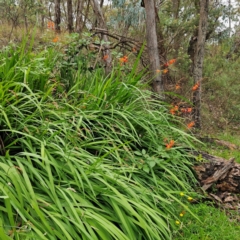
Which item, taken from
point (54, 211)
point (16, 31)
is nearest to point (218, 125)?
point (54, 211)

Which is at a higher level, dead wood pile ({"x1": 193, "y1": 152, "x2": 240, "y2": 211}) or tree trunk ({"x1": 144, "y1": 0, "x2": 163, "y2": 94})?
tree trunk ({"x1": 144, "y1": 0, "x2": 163, "y2": 94})

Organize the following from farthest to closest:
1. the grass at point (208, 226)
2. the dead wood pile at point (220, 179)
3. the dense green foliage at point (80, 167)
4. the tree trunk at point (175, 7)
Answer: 1. the tree trunk at point (175, 7)
2. the dead wood pile at point (220, 179)
3. the grass at point (208, 226)
4. the dense green foliage at point (80, 167)

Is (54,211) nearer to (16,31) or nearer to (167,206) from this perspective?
(167,206)

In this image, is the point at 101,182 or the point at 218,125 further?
the point at 218,125

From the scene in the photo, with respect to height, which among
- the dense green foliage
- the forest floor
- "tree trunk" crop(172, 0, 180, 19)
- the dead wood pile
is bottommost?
the forest floor

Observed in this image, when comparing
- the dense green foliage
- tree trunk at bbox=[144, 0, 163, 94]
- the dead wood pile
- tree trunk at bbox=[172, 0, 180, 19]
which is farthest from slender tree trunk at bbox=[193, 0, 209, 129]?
tree trunk at bbox=[172, 0, 180, 19]

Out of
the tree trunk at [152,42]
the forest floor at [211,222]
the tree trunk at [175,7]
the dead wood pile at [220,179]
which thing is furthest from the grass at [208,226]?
the tree trunk at [175,7]

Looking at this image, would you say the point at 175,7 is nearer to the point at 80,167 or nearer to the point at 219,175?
the point at 219,175

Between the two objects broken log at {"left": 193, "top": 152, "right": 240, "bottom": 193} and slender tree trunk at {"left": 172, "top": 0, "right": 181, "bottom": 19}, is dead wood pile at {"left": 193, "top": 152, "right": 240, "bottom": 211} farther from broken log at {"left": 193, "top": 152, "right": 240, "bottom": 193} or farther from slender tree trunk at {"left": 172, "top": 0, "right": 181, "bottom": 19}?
slender tree trunk at {"left": 172, "top": 0, "right": 181, "bottom": 19}

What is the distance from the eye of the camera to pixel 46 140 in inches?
84.6

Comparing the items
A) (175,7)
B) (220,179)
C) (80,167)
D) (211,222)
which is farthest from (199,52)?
(80,167)

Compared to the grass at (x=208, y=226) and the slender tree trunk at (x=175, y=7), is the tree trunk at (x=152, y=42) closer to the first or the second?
the grass at (x=208, y=226)

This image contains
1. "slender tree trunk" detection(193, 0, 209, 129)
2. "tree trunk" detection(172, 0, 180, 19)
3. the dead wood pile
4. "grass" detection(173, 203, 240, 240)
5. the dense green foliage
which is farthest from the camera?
"tree trunk" detection(172, 0, 180, 19)

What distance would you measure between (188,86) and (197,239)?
15.9 ft
